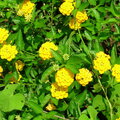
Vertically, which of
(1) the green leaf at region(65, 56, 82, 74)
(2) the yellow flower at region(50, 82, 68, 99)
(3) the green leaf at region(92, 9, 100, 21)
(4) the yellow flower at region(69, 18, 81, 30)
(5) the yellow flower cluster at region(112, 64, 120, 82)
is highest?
(3) the green leaf at region(92, 9, 100, 21)

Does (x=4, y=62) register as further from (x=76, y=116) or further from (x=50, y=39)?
(x=76, y=116)

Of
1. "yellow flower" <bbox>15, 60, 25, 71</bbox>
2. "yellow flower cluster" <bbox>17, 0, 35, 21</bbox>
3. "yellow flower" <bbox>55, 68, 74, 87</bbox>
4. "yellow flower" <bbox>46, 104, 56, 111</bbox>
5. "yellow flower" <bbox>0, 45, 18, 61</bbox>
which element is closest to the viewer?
"yellow flower" <bbox>55, 68, 74, 87</bbox>

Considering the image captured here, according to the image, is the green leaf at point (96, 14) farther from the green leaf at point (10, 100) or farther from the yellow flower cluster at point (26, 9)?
the green leaf at point (10, 100)

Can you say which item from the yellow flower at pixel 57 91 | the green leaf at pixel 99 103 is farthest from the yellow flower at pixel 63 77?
the green leaf at pixel 99 103

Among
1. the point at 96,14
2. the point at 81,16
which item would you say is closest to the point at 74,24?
the point at 81,16

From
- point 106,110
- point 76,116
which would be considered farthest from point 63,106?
point 106,110

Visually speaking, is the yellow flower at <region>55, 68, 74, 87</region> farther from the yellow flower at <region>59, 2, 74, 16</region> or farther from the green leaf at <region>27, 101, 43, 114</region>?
the yellow flower at <region>59, 2, 74, 16</region>

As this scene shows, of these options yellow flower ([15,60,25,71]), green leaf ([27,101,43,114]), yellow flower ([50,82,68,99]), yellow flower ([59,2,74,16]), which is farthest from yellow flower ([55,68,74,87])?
yellow flower ([15,60,25,71])

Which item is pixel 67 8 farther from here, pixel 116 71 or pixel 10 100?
pixel 10 100
